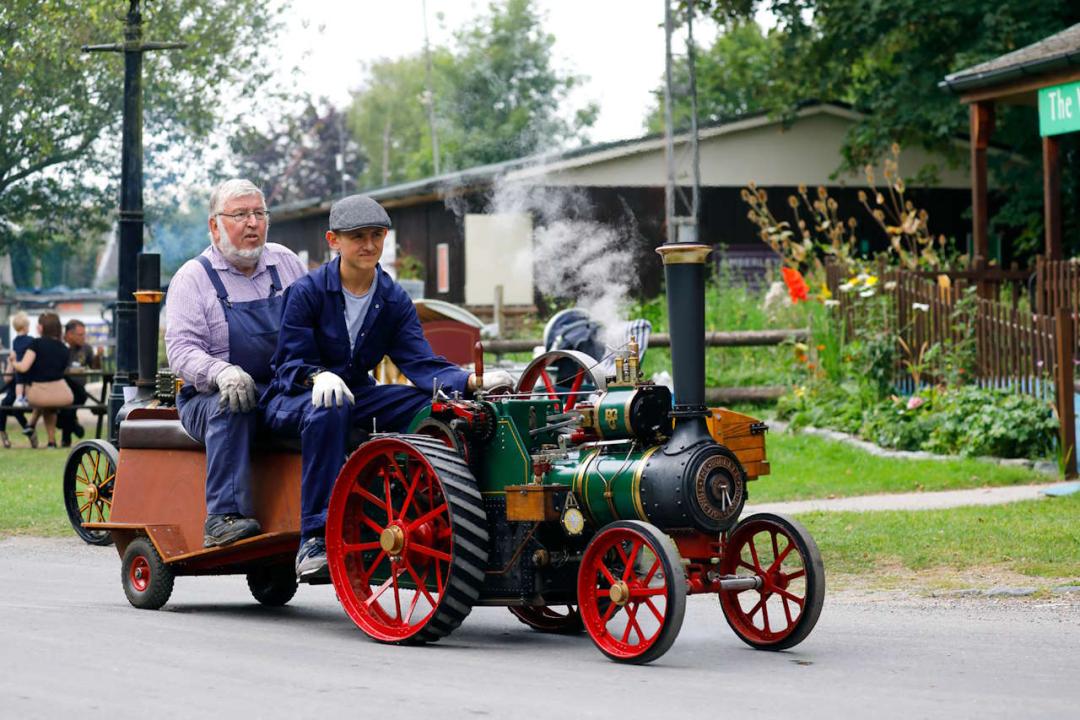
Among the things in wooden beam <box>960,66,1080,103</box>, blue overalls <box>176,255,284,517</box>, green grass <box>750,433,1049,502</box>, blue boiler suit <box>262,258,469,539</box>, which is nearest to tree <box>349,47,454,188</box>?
wooden beam <box>960,66,1080,103</box>

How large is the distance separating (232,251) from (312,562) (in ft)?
5.82

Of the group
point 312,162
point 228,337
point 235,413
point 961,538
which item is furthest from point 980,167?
point 312,162

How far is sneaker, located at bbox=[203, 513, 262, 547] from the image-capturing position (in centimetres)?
789

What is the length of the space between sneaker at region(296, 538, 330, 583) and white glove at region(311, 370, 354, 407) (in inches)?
23.8

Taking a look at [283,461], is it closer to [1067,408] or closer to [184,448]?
[184,448]

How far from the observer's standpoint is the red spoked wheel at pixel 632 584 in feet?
20.7

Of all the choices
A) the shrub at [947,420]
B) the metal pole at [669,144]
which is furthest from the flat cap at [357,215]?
the metal pole at [669,144]

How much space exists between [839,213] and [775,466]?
67.4 feet

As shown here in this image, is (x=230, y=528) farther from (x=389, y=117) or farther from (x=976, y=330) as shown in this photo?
(x=389, y=117)

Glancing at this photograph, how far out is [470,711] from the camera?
5.63 metres

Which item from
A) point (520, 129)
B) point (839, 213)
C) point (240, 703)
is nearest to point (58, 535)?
point (240, 703)

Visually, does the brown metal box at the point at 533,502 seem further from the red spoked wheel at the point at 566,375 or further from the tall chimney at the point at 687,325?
Answer: the red spoked wheel at the point at 566,375

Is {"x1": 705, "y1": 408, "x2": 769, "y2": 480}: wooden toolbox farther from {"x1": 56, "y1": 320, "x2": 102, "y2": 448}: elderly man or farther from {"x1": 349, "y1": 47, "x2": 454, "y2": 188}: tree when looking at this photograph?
{"x1": 349, "y1": 47, "x2": 454, "y2": 188}: tree

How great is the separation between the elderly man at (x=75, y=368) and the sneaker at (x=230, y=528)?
13.9m
